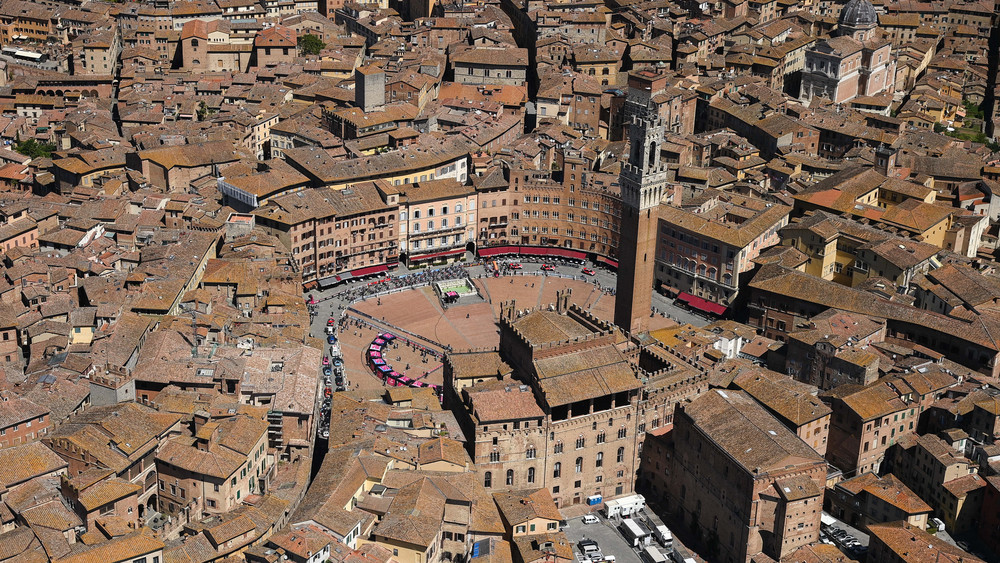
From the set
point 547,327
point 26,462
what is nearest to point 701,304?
point 547,327

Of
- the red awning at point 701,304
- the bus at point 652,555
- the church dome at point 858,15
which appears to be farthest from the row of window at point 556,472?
the church dome at point 858,15

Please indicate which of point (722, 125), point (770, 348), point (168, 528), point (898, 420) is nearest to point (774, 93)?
point (722, 125)

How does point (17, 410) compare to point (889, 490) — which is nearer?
point (17, 410)

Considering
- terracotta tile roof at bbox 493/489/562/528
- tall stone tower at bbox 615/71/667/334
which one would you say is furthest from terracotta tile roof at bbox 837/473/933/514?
tall stone tower at bbox 615/71/667/334

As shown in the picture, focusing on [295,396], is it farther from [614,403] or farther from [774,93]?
[774,93]

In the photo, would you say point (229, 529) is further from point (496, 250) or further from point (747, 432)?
point (496, 250)
